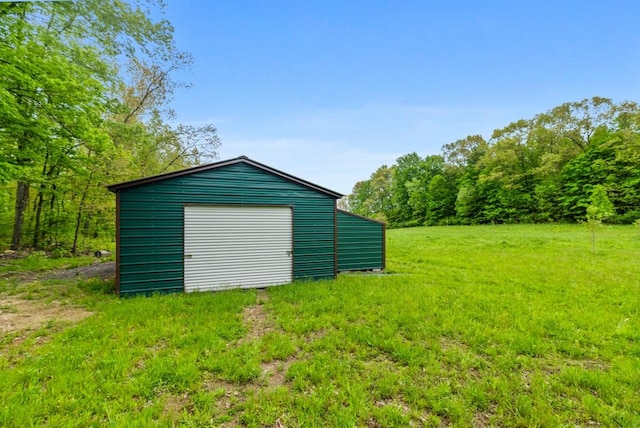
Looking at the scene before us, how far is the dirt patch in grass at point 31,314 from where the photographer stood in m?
4.40

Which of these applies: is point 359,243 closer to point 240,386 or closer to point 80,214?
point 240,386

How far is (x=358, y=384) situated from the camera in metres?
3.04

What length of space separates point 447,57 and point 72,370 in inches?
550

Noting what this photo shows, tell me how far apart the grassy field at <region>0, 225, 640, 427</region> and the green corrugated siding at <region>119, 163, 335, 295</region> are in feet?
2.21

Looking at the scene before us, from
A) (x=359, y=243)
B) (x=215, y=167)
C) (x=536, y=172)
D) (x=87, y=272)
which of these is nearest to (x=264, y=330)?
(x=215, y=167)

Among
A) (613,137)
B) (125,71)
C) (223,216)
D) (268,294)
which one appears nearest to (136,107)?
(125,71)

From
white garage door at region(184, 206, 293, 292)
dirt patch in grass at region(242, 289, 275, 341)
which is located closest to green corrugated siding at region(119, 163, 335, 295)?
white garage door at region(184, 206, 293, 292)

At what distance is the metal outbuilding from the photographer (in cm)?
610

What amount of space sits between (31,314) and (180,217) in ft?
9.86

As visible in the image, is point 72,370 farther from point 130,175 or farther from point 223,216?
point 130,175

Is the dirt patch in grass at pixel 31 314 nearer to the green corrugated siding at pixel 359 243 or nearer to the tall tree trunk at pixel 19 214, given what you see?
the green corrugated siding at pixel 359 243

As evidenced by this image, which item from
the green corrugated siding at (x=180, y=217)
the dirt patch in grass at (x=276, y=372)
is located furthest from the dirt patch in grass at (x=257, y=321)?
the green corrugated siding at (x=180, y=217)

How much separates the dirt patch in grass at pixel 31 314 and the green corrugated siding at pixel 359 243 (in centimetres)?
679

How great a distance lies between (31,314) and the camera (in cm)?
487
